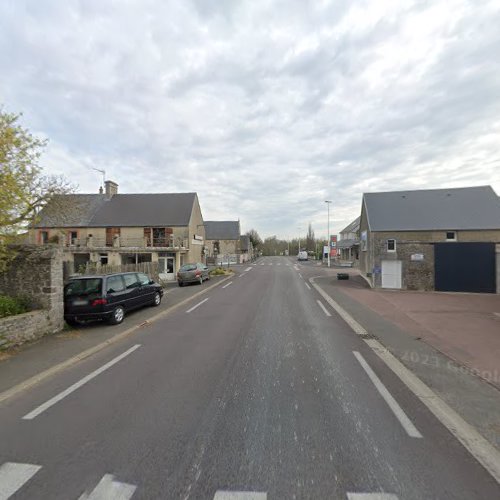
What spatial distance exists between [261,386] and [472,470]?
2.68m

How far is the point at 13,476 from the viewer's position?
2730 mm

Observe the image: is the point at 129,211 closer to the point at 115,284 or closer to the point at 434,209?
the point at 115,284

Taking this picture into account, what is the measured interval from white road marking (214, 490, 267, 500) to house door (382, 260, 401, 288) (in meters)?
18.6

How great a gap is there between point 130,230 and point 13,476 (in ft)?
94.6

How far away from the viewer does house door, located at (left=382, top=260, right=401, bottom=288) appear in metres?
18.6

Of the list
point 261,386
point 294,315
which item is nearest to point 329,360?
point 261,386

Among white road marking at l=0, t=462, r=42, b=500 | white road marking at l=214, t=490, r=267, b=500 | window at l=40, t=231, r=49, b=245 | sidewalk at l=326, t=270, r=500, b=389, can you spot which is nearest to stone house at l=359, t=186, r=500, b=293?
sidewalk at l=326, t=270, r=500, b=389

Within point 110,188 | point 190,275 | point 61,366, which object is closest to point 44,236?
point 110,188

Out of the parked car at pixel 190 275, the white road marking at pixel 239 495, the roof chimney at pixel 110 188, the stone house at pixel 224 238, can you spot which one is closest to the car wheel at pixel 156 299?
the parked car at pixel 190 275

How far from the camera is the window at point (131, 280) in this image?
10.2 m

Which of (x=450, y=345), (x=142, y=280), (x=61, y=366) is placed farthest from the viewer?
(x=142, y=280)

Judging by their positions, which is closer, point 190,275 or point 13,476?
point 13,476

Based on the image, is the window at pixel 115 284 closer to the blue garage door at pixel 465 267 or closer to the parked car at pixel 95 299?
the parked car at pixel 95 299

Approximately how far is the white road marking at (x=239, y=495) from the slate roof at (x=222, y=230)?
58424 mm
